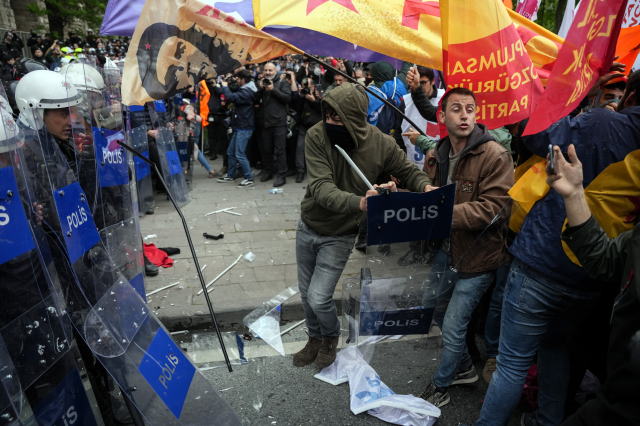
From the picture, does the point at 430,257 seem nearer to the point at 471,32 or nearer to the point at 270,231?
the point at 471,32

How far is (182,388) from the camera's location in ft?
7.21

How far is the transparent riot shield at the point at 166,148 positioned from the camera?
6.81 meters

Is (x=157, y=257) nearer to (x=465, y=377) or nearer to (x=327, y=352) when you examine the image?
(x=327, y=352)

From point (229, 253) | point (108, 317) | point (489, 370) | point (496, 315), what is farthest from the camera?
point (229, 253)

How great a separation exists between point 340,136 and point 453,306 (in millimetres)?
1240

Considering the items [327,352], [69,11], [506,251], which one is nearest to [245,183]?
[327,352]

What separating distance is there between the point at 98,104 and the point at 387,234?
7.16 ft

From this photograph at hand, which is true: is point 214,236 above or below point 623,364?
below

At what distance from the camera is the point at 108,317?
2.19 m

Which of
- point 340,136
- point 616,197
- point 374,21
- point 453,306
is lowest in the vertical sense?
point 453,306

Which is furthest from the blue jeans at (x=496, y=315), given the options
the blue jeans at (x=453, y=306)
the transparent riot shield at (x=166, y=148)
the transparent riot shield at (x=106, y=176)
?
the transparent riot shield at (x=166, y=148)

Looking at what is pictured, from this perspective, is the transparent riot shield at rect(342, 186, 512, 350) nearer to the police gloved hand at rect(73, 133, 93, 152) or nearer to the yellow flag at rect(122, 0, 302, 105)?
the yellow flag at rect(122, 0, 302, 105)

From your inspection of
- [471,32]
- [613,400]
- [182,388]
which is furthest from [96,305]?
[471,32]

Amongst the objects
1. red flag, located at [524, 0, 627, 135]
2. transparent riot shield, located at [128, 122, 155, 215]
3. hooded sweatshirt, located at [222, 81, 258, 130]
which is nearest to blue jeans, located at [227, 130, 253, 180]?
hooded sweatshirt, located at [222, 81, 258, 130]
